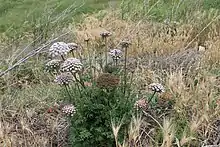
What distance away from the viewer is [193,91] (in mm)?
3631

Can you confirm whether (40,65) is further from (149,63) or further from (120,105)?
(120,105)

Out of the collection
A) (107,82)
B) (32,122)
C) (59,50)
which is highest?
(59,50)

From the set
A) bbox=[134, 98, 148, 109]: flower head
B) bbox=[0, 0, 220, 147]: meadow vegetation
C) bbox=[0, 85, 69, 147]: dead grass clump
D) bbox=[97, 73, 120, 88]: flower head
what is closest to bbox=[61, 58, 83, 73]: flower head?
bbox=[0, 0, 220, 147]: meadow vegetation

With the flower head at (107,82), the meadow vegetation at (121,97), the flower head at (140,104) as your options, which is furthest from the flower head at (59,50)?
the flower head at (140,104)

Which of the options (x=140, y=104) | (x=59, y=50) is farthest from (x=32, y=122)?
(x=140, y=104)

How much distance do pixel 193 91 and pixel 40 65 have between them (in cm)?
242

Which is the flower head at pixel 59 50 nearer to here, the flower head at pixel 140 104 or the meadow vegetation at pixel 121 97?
the meadow vegetation at pixel 121 97

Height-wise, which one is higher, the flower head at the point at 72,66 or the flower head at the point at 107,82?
the flower head at the point at 72,66

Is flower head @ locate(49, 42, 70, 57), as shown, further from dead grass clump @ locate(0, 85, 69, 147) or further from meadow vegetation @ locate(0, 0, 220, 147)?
dead grass clump @ locate(0, 85, 69, 147)

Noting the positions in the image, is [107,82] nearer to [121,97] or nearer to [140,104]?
[121,97]

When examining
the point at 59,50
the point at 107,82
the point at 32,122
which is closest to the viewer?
the point at 107,82

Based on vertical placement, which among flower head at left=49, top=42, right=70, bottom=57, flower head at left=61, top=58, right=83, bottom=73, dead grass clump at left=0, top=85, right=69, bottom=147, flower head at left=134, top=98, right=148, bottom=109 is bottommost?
dead grass clump at left=0, top=85, right=69, bottom=147

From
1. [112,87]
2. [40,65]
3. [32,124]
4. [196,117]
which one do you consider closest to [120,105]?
[112,87]

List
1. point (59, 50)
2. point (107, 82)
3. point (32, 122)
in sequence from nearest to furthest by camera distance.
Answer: point (107, 82), point (59, 50), point (32, 122)
